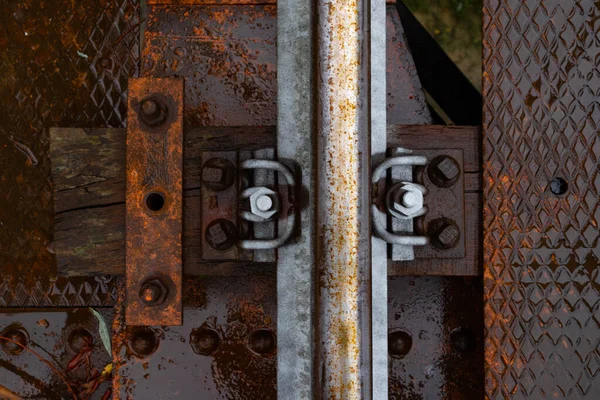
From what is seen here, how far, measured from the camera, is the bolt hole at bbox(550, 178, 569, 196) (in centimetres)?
173

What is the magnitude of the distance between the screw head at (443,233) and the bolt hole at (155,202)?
0.97 metres

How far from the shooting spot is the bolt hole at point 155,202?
5.49 ft

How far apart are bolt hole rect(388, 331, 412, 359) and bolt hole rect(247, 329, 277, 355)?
0.48 m

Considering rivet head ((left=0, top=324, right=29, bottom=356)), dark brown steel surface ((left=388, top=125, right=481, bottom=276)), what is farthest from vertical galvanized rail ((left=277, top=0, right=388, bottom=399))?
rivet head ((left=0, top=324, right=29, bottom=356))

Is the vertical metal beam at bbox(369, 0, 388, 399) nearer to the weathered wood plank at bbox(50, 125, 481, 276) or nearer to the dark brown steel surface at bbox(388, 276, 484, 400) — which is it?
the weathered wood plank at bbox(50, 125, 481, 276)

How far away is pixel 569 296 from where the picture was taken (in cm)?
173

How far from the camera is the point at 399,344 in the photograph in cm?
191

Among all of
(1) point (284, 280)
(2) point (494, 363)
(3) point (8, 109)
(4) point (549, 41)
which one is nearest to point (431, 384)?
(2) point (494, 363)

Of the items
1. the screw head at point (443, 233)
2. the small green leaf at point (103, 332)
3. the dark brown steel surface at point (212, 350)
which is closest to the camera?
the screw head at point (443, 233)

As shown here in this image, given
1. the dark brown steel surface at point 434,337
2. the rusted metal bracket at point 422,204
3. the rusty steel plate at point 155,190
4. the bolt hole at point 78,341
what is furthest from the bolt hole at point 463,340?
the bolt hole at point 78,341

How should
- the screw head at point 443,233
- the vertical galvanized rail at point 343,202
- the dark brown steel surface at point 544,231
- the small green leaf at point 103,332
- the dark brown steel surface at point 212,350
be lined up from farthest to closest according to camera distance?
1. the small green leaf at point 103,332
2. the dark brown steel surface at point 212,350
3. the dark brown steel surface at point 544,231
4. the screw head at point 443,233
5. the vertical galvanized rail at point 343,202

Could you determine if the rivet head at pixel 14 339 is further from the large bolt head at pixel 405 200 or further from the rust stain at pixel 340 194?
the large bolt head at pixel 405 200

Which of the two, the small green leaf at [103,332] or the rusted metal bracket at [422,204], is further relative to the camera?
the small green leaf at [103,332]

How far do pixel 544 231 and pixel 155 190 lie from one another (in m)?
1.45
